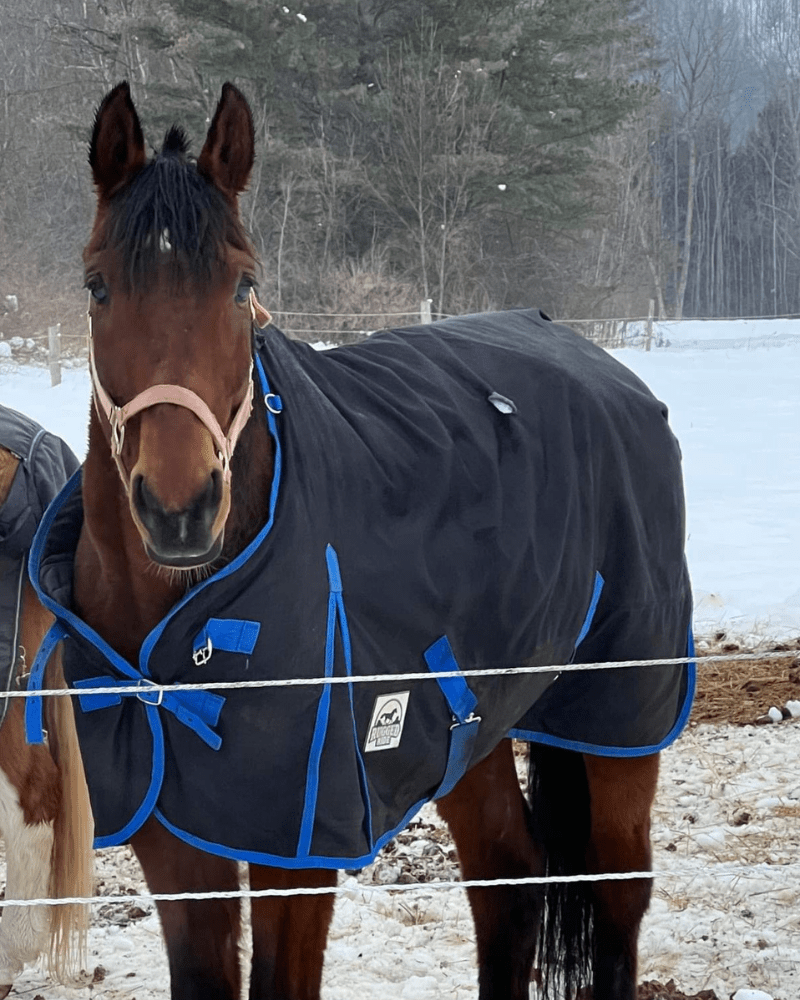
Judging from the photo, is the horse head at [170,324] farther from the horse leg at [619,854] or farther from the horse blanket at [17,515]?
the horse leg at [619,854]

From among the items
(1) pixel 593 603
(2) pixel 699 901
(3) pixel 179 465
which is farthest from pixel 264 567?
(2) pixel 699 901

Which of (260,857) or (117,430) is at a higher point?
(117,430)

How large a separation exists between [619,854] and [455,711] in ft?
2.70

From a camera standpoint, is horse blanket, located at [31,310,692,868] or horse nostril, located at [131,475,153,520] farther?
horse blanket, located at [31,310,692,868]

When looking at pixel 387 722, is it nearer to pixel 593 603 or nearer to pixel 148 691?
pixel 148 691

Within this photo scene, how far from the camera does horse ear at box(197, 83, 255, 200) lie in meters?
1.88

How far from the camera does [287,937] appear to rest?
1.89 meters

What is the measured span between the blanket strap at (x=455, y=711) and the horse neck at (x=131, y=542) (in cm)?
43

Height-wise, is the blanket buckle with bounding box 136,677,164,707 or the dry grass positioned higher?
the blanket buckle with bounding box 136,677,164,707

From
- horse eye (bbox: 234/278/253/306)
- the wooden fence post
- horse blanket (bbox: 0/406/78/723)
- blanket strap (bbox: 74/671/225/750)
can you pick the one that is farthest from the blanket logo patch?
the wooden fence post

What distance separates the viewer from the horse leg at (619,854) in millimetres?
2607

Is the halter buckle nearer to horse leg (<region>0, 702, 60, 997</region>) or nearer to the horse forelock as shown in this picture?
the horse forelock

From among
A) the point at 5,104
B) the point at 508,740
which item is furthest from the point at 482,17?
the point at 508,740

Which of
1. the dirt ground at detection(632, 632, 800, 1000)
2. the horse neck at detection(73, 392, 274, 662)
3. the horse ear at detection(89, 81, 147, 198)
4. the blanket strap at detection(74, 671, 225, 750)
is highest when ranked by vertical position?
the horse ear at detection(89, 81, 147, 198)
